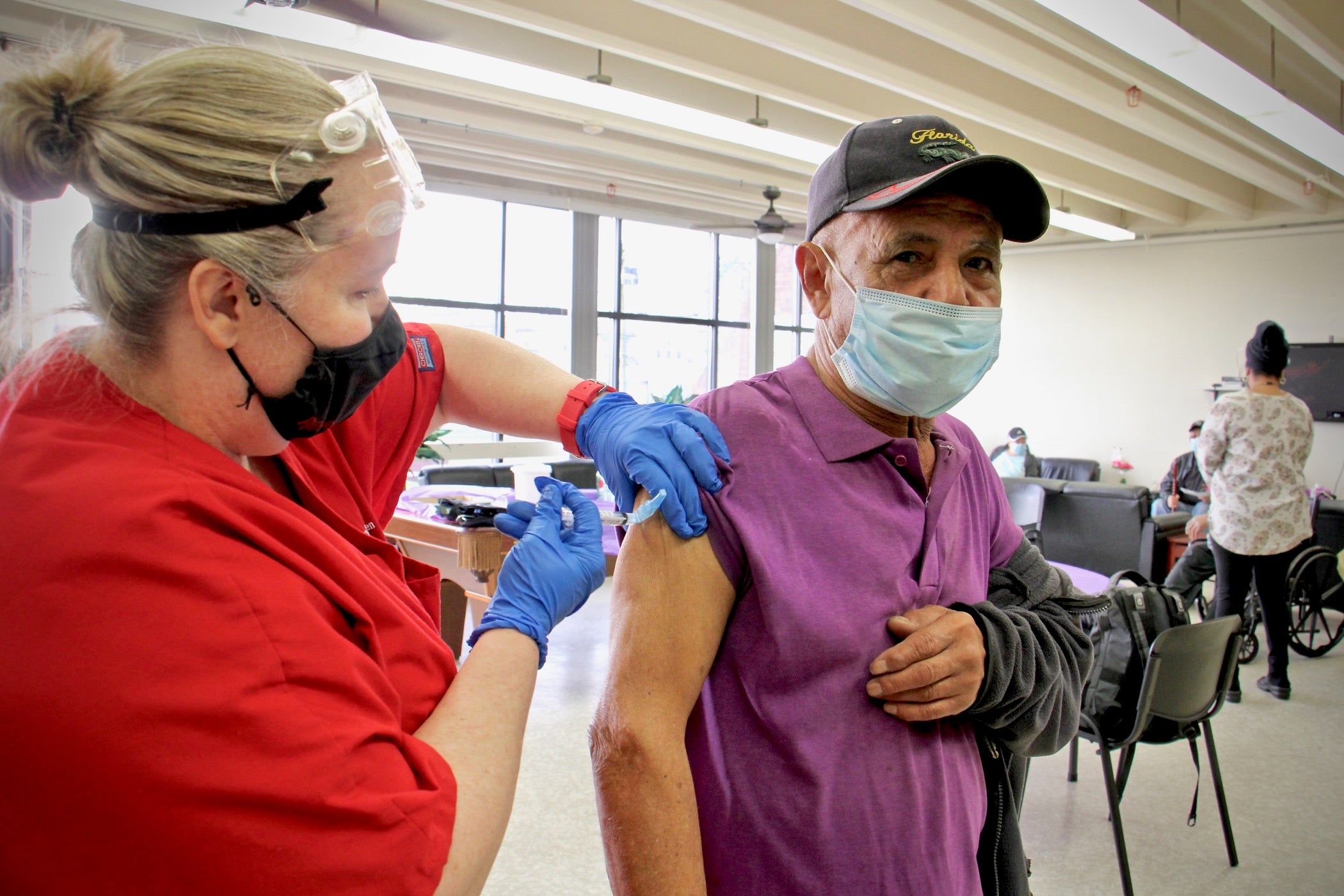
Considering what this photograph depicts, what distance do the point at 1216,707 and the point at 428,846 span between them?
112 inches

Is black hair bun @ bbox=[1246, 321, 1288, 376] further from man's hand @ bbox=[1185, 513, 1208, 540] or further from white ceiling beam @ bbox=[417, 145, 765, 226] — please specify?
white ceiling beam @ bbox=[417, 145, 765, 226]

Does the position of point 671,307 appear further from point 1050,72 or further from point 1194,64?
point 1194,64

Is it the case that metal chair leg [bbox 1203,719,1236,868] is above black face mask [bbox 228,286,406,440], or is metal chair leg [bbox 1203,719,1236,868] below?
below

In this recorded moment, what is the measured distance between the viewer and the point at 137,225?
69cm

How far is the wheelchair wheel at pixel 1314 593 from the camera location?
472 cm

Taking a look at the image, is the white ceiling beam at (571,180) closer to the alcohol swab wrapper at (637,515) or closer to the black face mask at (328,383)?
the alcohol swab wrapper at (637,515)

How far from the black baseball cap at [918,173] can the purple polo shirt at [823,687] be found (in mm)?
281

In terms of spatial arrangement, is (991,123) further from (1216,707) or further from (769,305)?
(769,305)

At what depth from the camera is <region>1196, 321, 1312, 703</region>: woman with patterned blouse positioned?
152 inches

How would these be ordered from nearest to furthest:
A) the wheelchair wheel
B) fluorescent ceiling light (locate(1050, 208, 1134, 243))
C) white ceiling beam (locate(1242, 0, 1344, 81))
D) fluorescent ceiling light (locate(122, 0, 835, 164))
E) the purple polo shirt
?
1. the purple polo shirt
2. fluorescent ceiling light (locate(122, 0, 835, 164))
3. white ceiling beam (locate(1242, 0, 1344, 81))
4. the wheelchair wheel
5. fluorescent ceiling light (locate(1050, 208, 1134, 243))

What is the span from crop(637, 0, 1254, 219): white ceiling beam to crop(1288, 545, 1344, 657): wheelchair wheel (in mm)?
3333

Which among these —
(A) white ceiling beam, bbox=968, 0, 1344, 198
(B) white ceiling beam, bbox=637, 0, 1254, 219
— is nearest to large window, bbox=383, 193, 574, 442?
(B) white ceiling beam, bbox=637, 0, 1254, 219

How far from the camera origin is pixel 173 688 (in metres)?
0.59

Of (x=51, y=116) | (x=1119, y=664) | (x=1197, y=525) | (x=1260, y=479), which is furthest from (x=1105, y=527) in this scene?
(x=51, y=116)
